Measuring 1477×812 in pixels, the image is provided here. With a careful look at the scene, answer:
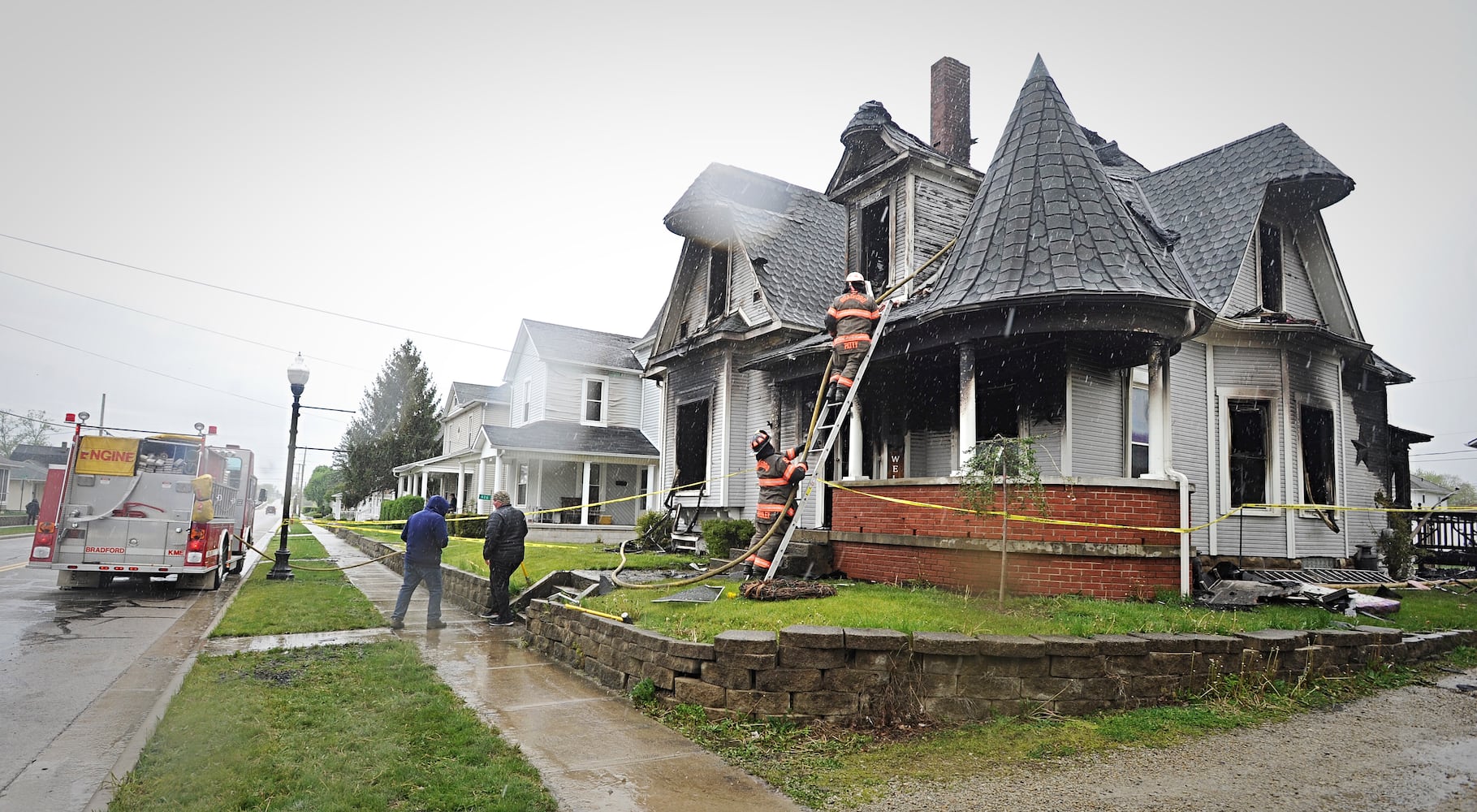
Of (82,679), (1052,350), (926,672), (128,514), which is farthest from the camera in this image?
(128,514)

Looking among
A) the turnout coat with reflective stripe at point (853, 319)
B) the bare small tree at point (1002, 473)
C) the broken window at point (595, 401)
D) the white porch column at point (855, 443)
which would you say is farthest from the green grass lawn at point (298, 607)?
the broken window at point (595, 401)

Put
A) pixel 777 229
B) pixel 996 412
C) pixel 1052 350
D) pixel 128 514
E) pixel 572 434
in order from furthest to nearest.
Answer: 1. pixel 572 434
2. pixel 777 229
3. pixel 128 514
4. pixel 996 412
5. pixel 1052 350

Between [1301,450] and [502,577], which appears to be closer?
[502,577]

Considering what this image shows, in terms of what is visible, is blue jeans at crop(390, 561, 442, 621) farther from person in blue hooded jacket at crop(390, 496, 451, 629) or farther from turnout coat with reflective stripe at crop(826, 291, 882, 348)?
turnout coat with reflective stripe at crop(826, 291, 882, 348)

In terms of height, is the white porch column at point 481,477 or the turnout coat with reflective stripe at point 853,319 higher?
the turnout coat with reflective stripe at point 853,319

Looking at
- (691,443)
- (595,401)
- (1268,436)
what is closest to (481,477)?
(595,401)

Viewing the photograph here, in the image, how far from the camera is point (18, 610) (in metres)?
11.5

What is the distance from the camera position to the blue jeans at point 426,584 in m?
10.9

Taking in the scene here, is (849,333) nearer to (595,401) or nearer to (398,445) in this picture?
(595,401)

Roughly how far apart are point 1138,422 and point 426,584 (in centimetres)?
1069

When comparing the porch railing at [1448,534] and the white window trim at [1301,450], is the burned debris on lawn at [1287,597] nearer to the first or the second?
the white window trim at [1301,450]

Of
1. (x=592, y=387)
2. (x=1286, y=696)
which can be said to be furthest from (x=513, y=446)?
(x=1286, y=696)

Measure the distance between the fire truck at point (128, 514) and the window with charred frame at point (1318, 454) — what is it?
19329 millimetres

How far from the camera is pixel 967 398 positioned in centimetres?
1054
